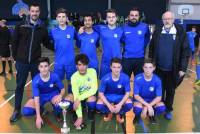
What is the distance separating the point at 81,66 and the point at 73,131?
1036mm

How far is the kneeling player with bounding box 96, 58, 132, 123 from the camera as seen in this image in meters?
4.86

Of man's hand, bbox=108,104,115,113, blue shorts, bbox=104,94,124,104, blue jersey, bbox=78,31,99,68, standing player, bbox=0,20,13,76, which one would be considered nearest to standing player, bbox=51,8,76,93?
blue jersey, bbox=78,31,99,68

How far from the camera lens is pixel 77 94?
4.95 m

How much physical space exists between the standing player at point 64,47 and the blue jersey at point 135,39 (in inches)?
37.8

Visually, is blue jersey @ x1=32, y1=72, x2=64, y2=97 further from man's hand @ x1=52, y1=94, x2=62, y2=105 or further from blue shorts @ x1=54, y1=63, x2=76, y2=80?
blue shorts @ x1=54, y1=63, x2=76, y2=80

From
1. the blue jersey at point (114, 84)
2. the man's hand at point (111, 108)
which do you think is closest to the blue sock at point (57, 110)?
the blue jersey at point (114, 84)

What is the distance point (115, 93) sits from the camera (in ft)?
16.9

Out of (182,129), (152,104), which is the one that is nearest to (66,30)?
(152,104)

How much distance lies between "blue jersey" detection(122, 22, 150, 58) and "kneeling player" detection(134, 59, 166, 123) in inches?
22.6

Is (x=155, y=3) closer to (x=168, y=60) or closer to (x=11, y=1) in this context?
(x=11, y=1)

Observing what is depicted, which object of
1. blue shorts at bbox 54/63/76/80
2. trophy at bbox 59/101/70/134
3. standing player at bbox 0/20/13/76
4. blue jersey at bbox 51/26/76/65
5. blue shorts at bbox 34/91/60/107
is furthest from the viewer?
standing player at bbox 0/20/13/76

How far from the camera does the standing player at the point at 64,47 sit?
17.6 ft

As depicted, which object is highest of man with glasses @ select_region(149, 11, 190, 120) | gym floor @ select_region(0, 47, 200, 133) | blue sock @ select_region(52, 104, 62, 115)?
man with glasses @ select_region(149, 11, 190, 120)

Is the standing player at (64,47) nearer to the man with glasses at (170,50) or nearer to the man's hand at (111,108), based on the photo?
the man's hand at (111,108)
